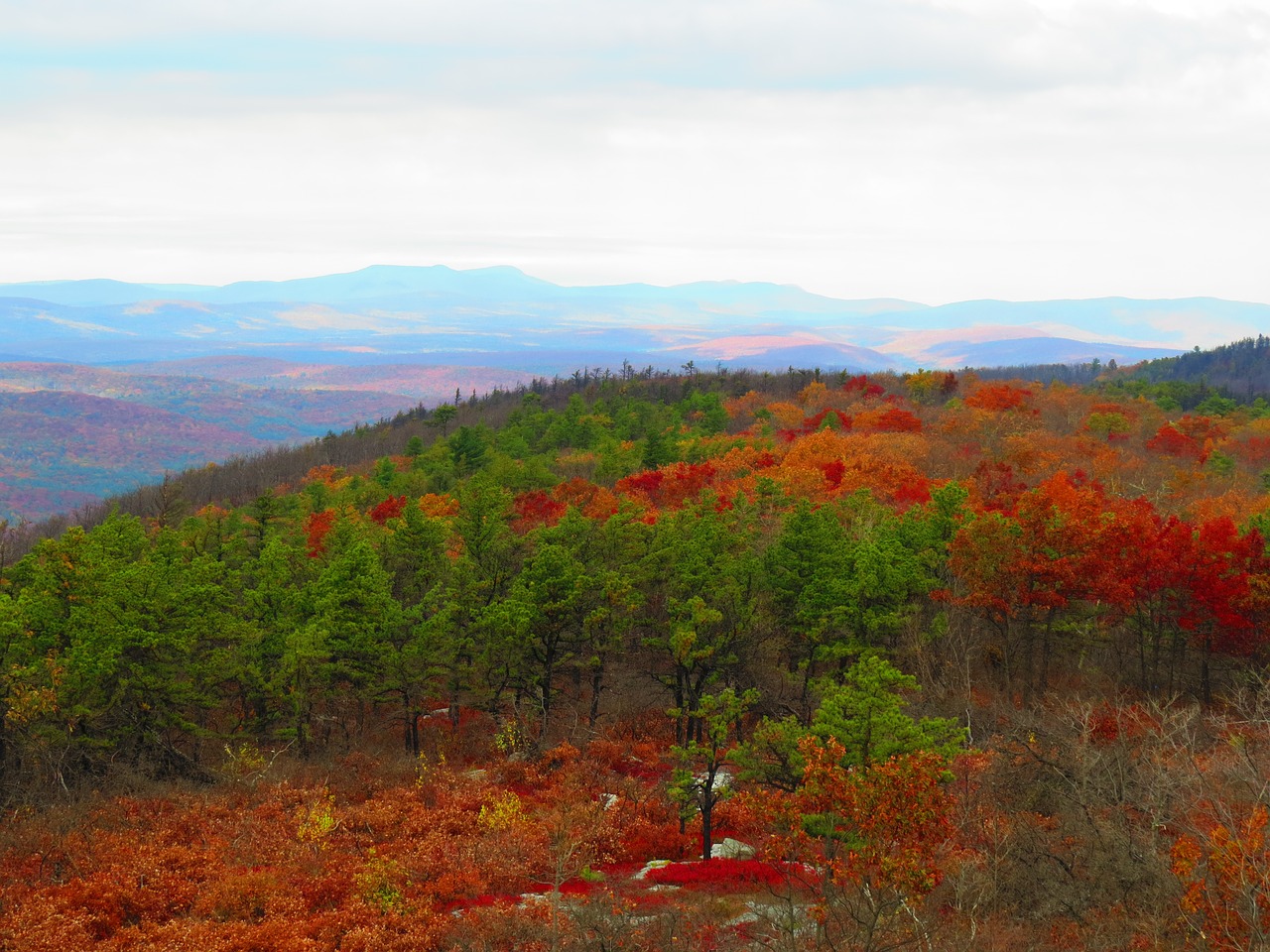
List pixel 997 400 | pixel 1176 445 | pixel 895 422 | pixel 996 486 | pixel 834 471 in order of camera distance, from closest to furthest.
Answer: pixel 996 486, pixel 834 471, pixel 1176 445, pixel 895 422, pixel 997 400

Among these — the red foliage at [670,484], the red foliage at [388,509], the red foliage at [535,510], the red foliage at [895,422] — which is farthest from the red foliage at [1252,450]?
the red foliage at [388,509]

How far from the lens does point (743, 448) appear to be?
249 ft

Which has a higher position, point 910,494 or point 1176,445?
point 1176,445

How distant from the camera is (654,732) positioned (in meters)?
36.4

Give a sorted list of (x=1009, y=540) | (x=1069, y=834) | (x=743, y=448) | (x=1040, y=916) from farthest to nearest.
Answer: (x=743, y=448)
(x=1009, y=540)
(x=1069, y=834)
(x=1040, y=916)

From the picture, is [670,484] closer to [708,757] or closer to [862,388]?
[708,757]

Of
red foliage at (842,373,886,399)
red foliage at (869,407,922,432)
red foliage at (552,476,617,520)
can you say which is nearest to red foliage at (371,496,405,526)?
red foliage at (552,476,617,520)

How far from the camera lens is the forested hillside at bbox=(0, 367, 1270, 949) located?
55.3ft

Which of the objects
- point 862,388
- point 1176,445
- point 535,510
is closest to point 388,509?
point 535,510

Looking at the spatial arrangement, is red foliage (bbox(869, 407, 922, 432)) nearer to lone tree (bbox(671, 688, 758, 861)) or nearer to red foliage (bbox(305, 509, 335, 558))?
red foliage (bbox(305, 509, 335, 558))

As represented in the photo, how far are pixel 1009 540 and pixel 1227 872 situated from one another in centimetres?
2161

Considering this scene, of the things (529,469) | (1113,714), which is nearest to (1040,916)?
(1113,714)

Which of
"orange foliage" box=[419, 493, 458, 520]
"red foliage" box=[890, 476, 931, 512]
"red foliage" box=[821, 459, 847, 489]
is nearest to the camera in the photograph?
"red foliage" box=[890, 476, 931, 512]

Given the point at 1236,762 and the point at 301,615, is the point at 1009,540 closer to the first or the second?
the point at 1236,762
